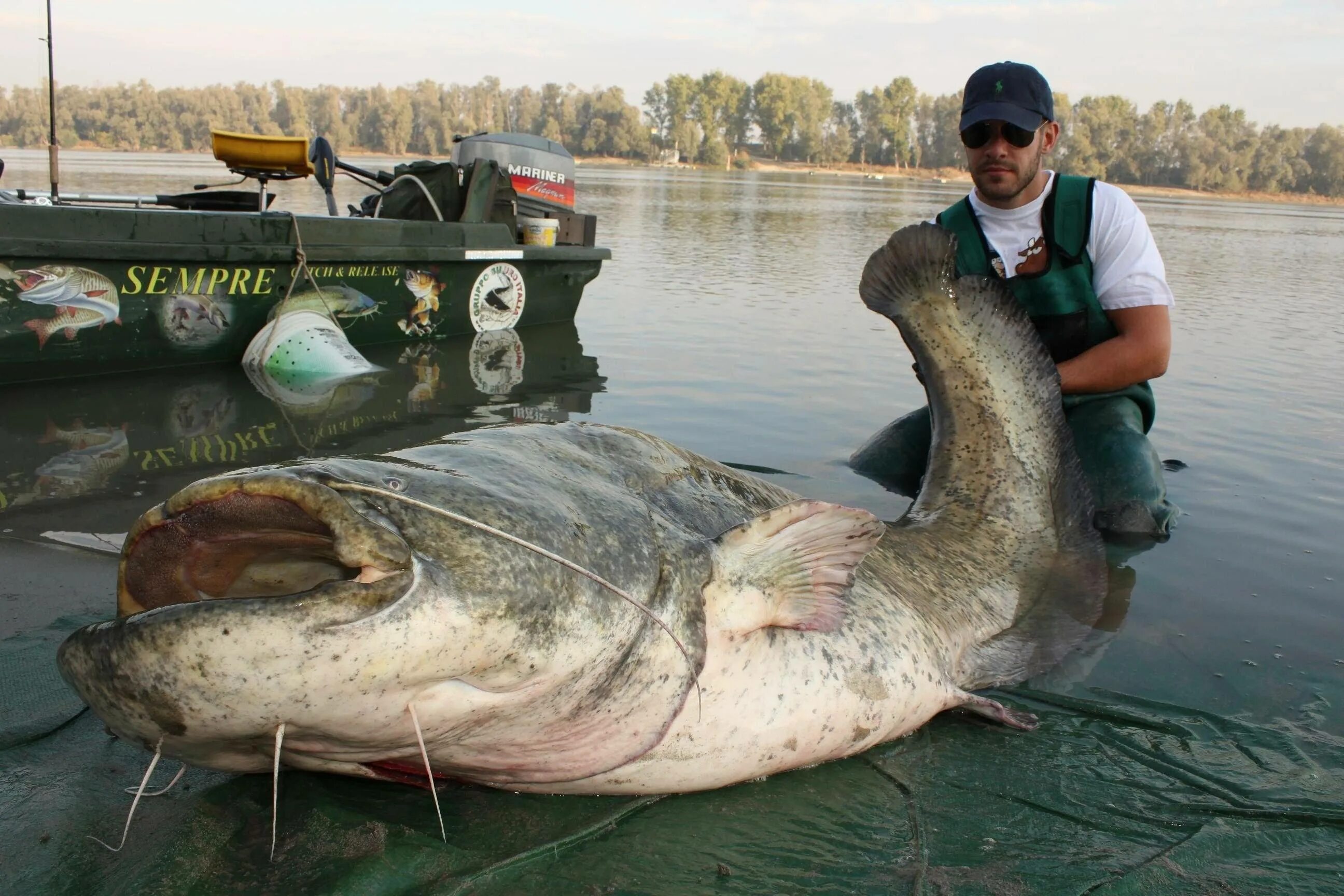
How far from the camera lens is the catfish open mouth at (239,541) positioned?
163 cm

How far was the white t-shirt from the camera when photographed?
4395 mm

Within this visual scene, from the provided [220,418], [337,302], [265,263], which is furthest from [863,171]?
[220,418]

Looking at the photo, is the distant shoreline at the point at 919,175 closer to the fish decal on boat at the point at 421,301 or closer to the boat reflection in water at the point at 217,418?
the fish decal on boat at the point at 421,301

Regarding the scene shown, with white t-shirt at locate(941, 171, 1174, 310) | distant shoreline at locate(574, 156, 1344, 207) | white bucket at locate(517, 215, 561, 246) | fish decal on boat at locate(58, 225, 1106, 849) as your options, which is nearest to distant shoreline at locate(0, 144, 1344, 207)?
distant shoreline at locate(574, 156, 1344, 207)

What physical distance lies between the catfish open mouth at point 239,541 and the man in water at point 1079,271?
3.26 metres

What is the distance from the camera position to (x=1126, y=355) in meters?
4.43

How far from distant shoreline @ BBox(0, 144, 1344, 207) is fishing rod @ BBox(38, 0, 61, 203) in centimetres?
6382

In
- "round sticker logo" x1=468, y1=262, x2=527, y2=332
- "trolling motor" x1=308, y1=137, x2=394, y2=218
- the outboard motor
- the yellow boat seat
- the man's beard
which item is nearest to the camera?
the man's beard

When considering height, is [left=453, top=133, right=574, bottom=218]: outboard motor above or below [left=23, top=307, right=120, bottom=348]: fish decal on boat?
above

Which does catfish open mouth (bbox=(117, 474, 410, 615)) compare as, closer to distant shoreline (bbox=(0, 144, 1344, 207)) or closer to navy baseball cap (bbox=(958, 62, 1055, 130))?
navy baseball cap (bbox=(958, 62, 1055, 130))

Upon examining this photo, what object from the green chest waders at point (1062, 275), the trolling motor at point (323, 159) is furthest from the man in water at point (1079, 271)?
the trolling motor at point (323, 159)

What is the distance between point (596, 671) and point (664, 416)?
17.2ft

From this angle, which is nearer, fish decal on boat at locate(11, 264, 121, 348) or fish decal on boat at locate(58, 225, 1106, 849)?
fish decal on boat at locate(58, 225, 1106, 849)

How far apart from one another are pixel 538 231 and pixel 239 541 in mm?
9014
